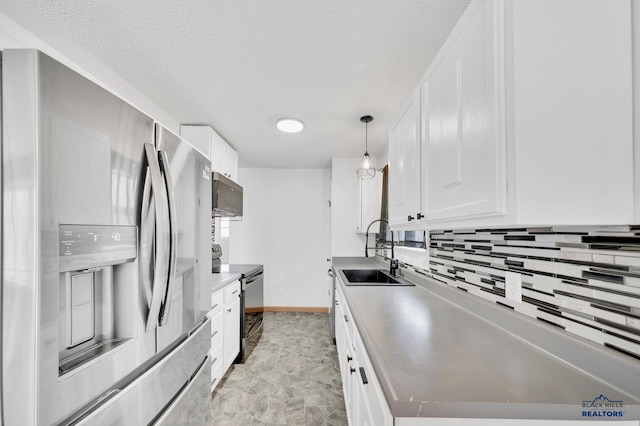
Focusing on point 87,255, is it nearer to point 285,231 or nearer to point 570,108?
point 570,108

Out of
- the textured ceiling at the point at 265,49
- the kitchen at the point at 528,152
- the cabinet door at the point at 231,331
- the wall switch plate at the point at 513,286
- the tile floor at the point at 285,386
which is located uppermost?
the textured ceiling at the point at 265,49

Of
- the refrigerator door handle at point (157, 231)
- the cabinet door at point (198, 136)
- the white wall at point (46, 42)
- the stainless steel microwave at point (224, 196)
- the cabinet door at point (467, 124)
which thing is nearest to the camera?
the cabinet door at point (467, 124)

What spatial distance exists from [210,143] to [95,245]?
2139 millimetres

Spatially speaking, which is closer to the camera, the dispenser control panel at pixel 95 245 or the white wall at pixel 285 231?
the dispenser control panel at pixel 95 245

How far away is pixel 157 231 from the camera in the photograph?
946mm

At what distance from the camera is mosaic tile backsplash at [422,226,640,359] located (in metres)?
0.70

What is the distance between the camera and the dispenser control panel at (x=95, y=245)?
2.20 ft

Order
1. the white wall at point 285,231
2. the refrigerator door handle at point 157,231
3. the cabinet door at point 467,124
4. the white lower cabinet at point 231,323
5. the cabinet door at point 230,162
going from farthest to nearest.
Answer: the white wall at point 285,231
the cabinet door at point 230,162
the white lower cabinet at point 231,323
the refrigerator door handle at point 157,231
the cabinet door at point 467,124

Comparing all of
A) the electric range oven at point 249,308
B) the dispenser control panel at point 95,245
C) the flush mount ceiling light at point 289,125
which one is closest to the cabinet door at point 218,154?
the flush mount ceiling light at point 289,125

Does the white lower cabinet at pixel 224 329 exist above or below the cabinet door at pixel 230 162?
below

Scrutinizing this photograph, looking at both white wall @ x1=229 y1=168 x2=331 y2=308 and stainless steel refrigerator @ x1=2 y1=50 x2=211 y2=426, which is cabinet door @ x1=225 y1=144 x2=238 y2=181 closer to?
white wall @ x1=229 y1=168 x2=331 y2=308

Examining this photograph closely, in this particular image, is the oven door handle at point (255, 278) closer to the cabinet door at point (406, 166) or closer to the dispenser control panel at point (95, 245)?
the cabinet door at point (406, 166)

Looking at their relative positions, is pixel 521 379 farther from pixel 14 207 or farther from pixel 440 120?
pixel 14 207

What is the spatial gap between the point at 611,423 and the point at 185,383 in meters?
1.46
